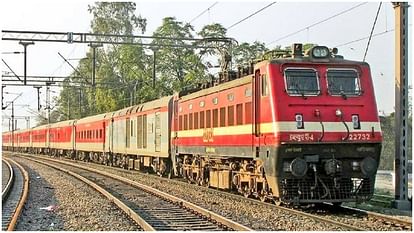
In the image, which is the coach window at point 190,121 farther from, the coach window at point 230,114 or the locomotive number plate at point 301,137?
the locomotive number plate at point 301,137

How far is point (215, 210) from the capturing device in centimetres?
1452

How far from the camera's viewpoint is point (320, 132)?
14.0 metres

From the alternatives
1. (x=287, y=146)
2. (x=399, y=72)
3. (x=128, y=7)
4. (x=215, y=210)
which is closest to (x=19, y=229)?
(x=215, y=210)

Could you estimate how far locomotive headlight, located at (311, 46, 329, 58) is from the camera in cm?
1475

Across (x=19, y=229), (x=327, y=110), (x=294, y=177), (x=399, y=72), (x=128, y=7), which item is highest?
(x=128, y=7)

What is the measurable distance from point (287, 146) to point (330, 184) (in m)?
1.44

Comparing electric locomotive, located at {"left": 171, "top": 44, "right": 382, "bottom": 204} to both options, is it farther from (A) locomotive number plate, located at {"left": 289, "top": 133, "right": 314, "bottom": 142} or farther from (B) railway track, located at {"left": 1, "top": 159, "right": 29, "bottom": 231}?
(B) railway track, located at {"left": 1, "top": 159, "right": 29, "bottom": 231}

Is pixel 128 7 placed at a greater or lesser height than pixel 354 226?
greater

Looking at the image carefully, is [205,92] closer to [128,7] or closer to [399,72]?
[399,72]

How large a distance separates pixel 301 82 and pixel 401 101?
3.05m

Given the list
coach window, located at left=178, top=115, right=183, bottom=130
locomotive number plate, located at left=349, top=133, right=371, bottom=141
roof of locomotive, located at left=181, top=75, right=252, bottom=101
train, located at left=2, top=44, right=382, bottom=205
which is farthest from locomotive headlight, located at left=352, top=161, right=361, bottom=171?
coach window, located at left=178, top=115, right=183, bottom=130

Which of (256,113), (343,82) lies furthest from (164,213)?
(343,82)

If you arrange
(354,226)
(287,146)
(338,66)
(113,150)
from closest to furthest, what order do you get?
1. (354,226)
2. (287,146)
3. (338,66)
4. (113,150)

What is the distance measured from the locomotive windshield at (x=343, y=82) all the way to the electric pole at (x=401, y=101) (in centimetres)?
176
